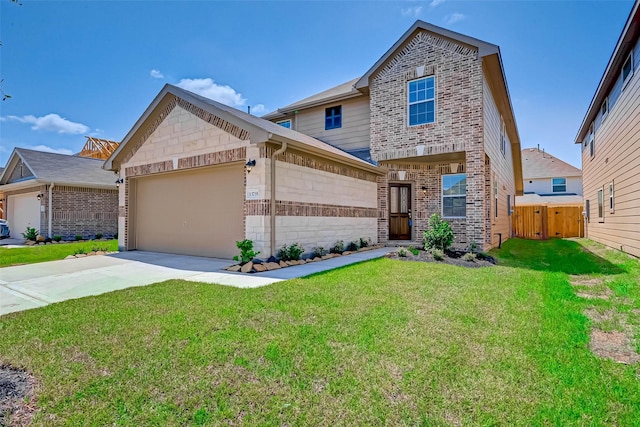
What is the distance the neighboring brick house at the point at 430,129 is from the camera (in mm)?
10070

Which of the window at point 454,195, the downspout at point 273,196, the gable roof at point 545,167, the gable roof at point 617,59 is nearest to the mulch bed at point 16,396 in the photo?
the downspout at point 273,196

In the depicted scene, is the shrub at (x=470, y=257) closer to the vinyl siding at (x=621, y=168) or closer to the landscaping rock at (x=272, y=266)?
the vinyl siding at (x=621, y=168)

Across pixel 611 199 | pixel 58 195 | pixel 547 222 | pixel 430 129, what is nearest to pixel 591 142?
pixel 547 222

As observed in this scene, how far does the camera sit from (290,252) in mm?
8188

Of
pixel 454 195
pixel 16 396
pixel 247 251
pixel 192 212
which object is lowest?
pixel 16 396

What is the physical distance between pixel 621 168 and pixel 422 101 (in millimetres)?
6180

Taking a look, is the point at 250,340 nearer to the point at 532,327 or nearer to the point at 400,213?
the point at 532,327

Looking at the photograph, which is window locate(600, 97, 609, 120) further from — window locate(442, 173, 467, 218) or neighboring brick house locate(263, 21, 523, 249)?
window locate(442, 173, 467, 218)

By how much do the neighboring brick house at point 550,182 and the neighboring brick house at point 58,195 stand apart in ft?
88.8

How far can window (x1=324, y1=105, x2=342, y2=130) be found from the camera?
540 inches

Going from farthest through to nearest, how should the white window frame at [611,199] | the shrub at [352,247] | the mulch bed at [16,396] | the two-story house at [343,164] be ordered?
the white window frame at [611,199] → the shrub at [352,247] → the two-story house at [343,164] → the mulch bed at [16,396]

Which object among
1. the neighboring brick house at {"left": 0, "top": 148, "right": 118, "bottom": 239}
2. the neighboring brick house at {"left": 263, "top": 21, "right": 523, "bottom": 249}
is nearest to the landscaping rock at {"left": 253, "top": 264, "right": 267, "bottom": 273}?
the neighboring brick house at {"left": 263, "top": 21, "right": 523, "bottom": 249}

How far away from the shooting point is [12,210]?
18547mm

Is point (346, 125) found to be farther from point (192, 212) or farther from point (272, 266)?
point (272, 266)
